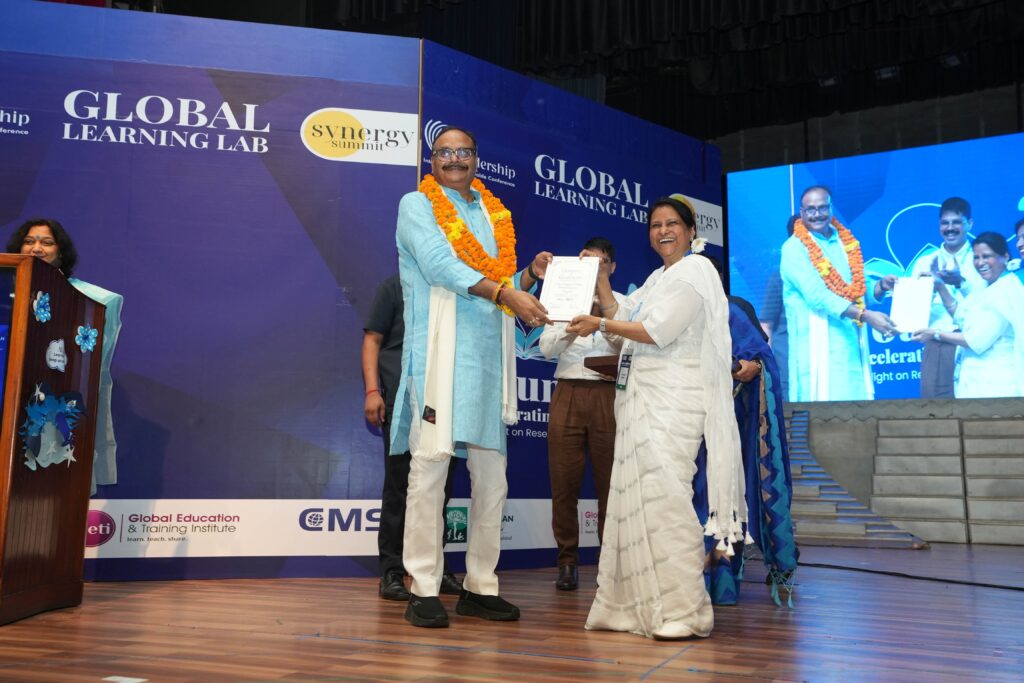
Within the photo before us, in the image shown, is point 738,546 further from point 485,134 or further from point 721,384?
point 485,134

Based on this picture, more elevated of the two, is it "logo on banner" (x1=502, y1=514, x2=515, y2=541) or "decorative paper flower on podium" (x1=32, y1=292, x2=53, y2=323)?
"decorative paper flower on podium" (x1=32, y1=292, x2=53, y2=323)

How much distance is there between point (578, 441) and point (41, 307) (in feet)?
8.05

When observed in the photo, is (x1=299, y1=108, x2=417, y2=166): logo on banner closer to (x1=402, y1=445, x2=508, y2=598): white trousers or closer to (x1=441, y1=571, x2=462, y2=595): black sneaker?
(x1=441, y1=571, x2=462, y2=595): black sneaker

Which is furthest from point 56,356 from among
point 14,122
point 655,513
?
point 655,513

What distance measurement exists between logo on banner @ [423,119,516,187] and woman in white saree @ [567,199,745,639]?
2117mm

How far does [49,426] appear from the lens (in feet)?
10.4

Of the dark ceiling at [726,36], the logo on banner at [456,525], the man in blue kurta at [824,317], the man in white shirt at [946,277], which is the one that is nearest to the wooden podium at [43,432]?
the logo on banner at [456,525]

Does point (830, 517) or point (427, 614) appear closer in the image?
point (427, 614)

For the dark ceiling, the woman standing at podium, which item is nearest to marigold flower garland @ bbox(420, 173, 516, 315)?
the woman standing at podium

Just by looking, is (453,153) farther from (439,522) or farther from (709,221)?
(709,221)

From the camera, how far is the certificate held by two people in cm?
299

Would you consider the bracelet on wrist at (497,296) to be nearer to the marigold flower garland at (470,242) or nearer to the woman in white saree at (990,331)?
the marigold flower garland at (470,242)

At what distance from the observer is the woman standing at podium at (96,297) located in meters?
3.61

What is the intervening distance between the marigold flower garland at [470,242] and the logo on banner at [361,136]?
163cm
